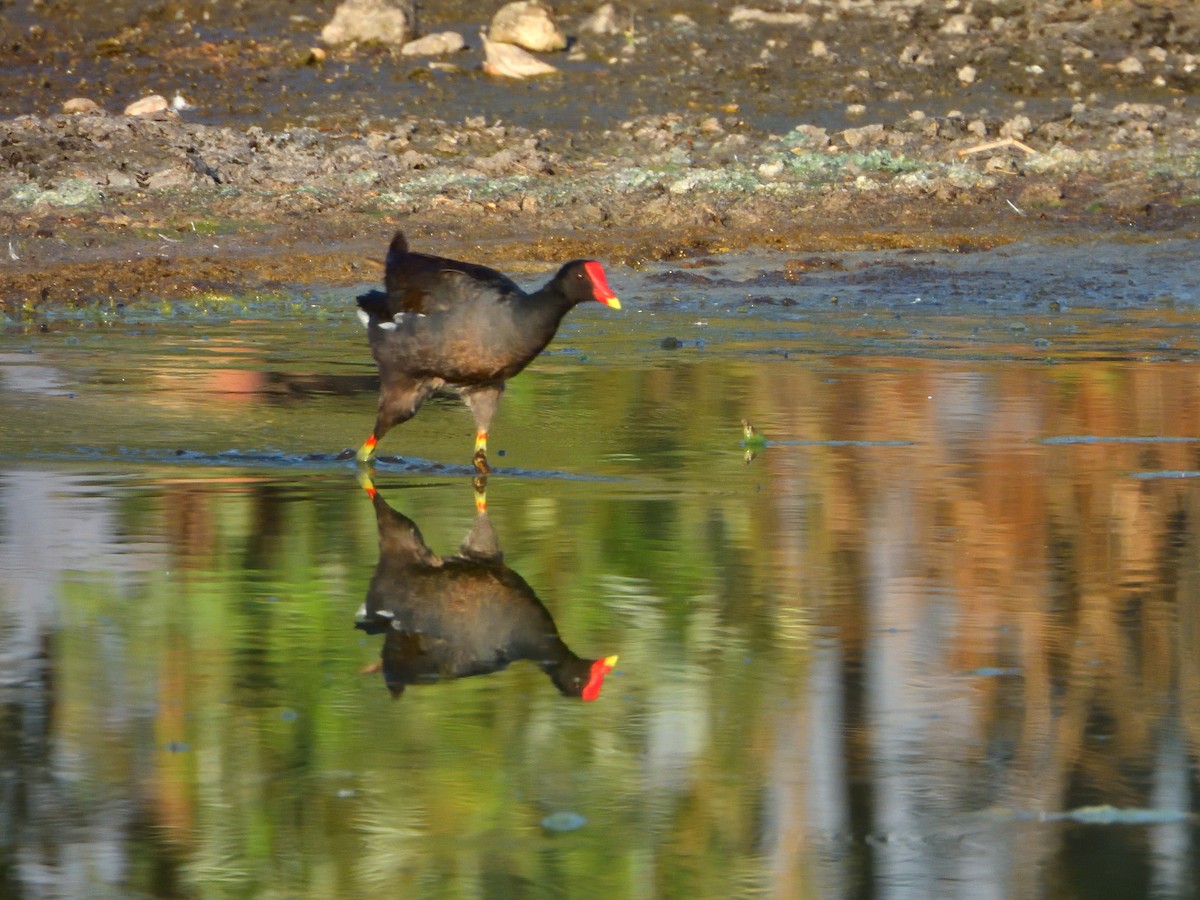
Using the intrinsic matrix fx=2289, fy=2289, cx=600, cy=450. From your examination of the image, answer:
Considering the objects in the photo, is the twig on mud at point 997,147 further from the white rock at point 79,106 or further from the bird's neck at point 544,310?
the bird's neck at point 544,310

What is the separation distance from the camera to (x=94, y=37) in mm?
21250

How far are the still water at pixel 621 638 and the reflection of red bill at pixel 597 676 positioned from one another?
5 centimetres

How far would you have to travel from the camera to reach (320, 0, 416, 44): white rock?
20.8 meters

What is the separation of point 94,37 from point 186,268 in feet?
22.2

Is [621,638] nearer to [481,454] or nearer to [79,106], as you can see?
[481,454]

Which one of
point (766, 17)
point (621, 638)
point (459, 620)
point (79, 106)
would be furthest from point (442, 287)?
point (766, 17)

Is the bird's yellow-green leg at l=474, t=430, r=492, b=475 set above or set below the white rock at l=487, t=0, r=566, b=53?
below

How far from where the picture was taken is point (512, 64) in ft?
66.1

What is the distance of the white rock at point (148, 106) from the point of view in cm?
1928

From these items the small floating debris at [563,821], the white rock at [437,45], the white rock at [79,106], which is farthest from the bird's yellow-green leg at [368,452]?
the white rock at [437,45]

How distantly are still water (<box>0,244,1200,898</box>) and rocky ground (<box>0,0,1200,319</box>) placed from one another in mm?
5221

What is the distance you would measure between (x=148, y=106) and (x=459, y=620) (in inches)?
569

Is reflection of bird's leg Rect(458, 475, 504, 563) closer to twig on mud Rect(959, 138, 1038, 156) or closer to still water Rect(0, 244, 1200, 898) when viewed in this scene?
still water Rect(0, 244, 1200, 898)

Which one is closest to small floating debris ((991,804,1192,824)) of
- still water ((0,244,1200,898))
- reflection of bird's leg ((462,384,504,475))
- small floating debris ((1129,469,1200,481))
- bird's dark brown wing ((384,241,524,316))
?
still water ((0,244,1200,898))
